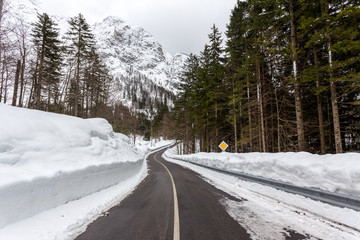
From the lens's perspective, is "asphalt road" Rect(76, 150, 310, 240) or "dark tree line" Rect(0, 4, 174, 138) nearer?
"asphalt road" Rect(76, 150, 310, 240)

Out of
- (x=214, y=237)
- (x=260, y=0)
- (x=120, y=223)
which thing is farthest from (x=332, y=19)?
(x=120, y=223)

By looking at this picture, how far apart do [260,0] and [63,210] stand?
51.0ft

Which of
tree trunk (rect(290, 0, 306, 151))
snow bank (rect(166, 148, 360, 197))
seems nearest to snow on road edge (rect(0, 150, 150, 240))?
snow bank (rect(166, 148, 360, 197))

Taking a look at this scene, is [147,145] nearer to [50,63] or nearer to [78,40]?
[78,40]

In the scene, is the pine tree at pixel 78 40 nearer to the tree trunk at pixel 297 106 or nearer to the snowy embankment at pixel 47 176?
the snowy embankment at pixel 47 176

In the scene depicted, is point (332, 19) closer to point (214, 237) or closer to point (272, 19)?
point (272, 19)

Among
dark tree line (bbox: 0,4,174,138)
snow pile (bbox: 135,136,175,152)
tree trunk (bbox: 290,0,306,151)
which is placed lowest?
snow pile (bbox: 135,136,175,152)

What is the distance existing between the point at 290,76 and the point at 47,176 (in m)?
12.7

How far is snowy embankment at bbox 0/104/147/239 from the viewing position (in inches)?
130

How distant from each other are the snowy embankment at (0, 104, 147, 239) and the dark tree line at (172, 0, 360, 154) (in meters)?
11.2

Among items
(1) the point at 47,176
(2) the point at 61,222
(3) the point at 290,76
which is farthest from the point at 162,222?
(3) the point at 290,76

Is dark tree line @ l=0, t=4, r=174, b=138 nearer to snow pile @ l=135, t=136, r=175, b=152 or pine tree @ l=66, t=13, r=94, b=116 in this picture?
pine tree @ l=66, t=13, r=94, b=116

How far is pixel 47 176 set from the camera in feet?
13.3

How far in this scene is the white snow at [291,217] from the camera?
338cm
